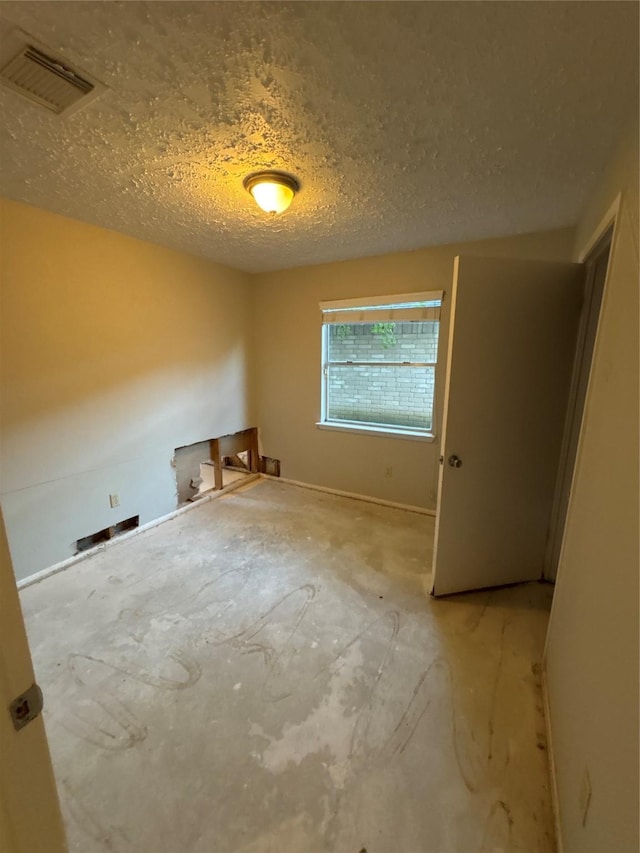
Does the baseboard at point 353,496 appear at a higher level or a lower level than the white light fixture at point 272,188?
lower

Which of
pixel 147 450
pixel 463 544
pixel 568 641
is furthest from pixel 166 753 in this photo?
pixel 147 450

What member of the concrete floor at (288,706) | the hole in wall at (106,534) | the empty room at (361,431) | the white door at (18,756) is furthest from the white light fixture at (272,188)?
the hole in wall at (106,534)

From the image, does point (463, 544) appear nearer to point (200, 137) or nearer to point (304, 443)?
point (304, 443)

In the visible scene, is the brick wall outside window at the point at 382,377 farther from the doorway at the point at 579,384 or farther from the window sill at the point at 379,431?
the doorway at the point at 579,384

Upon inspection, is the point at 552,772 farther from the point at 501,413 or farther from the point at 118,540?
the point at 118,540

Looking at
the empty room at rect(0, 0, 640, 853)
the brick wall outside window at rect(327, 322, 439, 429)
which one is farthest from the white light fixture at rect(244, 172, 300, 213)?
the brick wall outside window at rect(327, 322, 439, 429)

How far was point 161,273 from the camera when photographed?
10.3 ft

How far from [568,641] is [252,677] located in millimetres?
1382

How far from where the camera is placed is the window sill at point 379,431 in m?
3.46

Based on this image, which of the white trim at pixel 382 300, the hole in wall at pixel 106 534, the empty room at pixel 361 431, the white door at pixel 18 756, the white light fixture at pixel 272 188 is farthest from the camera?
the white trim at pixel 382 300

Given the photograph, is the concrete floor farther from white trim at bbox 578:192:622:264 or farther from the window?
white trim at bbox 578:192:622:264

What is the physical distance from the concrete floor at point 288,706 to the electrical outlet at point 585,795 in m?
0.32

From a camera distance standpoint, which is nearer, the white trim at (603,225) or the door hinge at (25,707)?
the door hinge at (25,707)

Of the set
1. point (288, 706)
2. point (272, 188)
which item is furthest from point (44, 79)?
point (288, 706)
